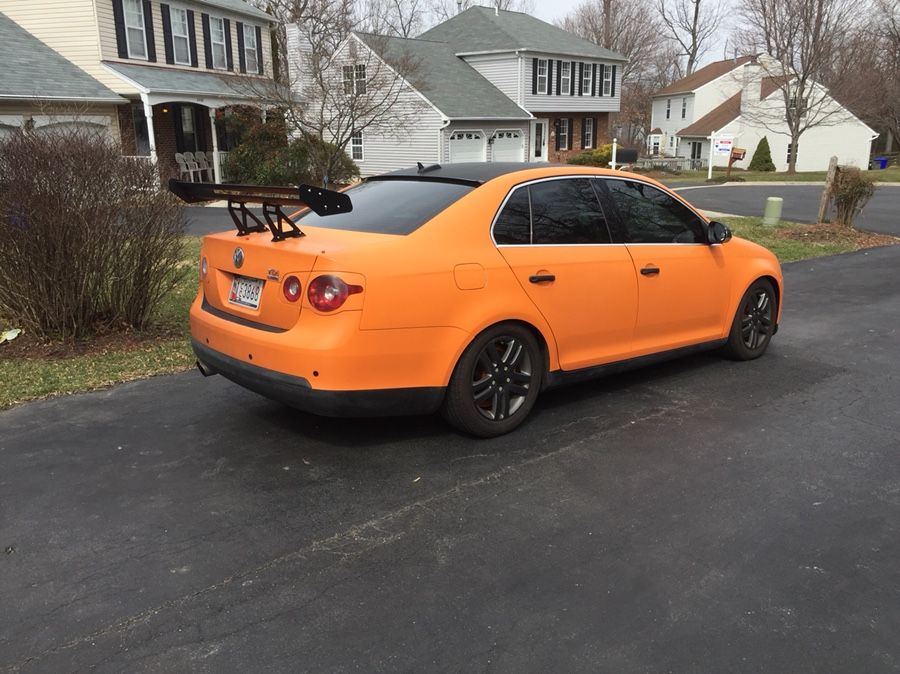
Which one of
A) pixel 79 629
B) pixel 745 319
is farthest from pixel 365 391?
pixel 745 319

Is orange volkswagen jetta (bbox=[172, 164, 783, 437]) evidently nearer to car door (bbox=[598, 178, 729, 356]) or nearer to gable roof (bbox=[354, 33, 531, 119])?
car door (bbox=[598, 178, 729, 356])

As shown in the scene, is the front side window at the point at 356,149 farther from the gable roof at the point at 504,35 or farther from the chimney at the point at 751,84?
the chimney at the point at 751,84

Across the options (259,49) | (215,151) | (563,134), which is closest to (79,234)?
(215,151)

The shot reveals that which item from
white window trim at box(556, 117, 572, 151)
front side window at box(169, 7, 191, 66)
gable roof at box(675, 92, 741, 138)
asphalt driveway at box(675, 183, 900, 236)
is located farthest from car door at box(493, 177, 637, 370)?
gable roof at box(675, 92, 741, 138)

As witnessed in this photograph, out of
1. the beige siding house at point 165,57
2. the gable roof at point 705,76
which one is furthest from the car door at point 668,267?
the gable roof at point 705,76

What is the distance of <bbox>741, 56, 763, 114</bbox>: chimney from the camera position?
47847 millimetres

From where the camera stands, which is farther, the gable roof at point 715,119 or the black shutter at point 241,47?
the gable roof at point 715,119

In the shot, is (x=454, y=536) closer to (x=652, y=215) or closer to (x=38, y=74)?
(x=652, y=215)

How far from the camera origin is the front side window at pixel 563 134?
40.4 m

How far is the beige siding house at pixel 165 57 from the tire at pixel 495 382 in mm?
17953

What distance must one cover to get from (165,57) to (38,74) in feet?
15.7

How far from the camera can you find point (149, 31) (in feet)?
77.1

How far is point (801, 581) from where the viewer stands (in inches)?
124

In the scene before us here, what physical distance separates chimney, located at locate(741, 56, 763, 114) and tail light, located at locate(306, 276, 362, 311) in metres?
49.4
